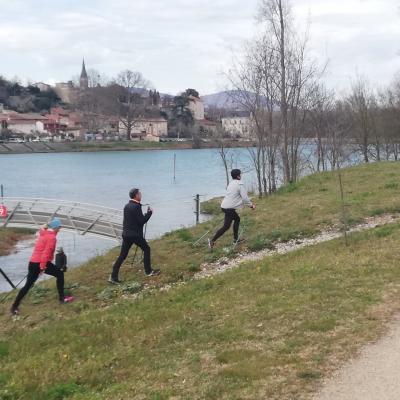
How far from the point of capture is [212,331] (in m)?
7.30

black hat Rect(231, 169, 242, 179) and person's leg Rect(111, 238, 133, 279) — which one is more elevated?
black hat Rect(231, 169, 242, 179)

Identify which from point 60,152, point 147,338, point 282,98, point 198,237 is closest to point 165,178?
point 282,98

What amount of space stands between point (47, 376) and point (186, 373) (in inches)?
68.7

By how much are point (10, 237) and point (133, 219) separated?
19648 mm

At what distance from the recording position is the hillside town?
147500 mm

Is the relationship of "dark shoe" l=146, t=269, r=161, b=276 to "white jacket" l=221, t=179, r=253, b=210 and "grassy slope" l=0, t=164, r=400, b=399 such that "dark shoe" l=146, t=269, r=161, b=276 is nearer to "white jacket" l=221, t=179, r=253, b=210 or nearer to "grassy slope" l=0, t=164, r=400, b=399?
"grassy slope" l=0, t=164, r=400, b=399

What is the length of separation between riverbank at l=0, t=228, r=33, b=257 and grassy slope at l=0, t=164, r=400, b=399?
590 inches

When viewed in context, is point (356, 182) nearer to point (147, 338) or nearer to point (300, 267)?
point (300, 267)

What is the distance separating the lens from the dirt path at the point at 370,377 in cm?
501

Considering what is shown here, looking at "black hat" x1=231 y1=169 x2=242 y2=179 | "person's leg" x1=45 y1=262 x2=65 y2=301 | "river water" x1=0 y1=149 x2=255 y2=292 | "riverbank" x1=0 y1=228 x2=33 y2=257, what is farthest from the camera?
"riverbank" x1=0 y1=228 x2=33 y2=257

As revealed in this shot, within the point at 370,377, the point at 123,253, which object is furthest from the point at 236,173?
the point at 370,377

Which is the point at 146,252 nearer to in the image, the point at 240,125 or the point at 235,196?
the point at 235,196

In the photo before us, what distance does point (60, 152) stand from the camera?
126 metres

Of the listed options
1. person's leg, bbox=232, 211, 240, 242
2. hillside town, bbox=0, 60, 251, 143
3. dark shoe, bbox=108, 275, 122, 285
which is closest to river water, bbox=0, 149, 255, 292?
dark shoe, bbox=108, 275, 122, 285
